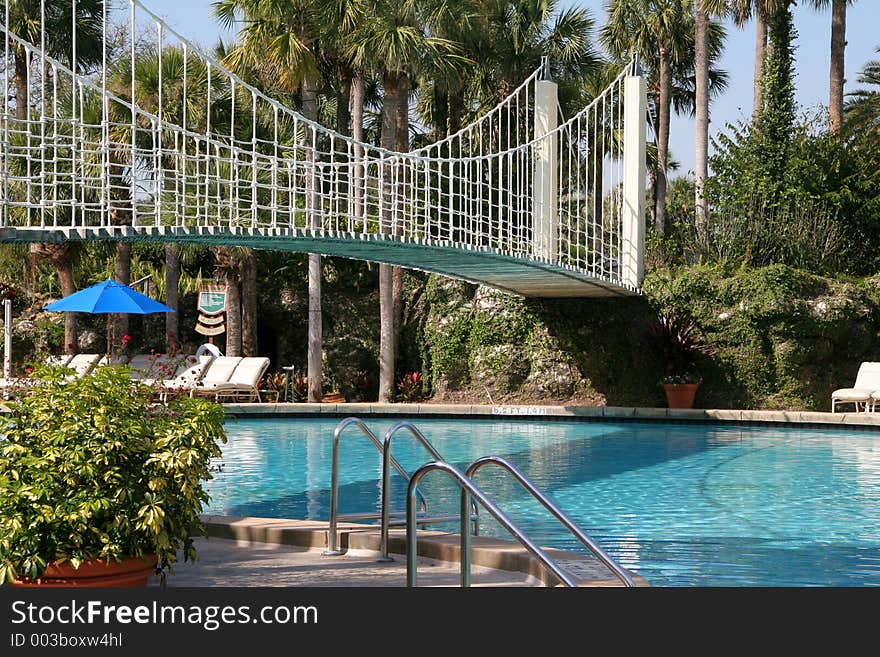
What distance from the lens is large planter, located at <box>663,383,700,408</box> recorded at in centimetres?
1956

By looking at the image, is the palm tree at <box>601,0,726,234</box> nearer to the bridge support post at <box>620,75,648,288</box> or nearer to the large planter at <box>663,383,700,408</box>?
the bridge support post at <box>620,75,648,288</box>

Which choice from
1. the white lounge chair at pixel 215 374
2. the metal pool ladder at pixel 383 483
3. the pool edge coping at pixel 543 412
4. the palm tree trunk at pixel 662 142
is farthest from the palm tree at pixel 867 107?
the metal pool ladder at pixel 383 483

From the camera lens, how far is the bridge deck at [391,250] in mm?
9547

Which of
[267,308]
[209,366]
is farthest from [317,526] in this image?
[267,308]

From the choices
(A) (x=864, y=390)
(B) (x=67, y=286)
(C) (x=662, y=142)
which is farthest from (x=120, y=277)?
(C) (x=662, y=142)

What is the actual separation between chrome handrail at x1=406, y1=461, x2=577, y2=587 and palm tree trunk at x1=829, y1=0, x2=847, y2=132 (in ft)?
80.1

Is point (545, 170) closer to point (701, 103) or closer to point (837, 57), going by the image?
point (701, 103)

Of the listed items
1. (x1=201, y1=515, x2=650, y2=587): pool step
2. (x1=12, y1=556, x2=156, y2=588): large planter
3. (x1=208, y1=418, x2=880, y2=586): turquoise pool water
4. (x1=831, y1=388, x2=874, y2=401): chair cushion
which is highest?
(x1=831, y1=388, x2=874, y2=401): chair cushion

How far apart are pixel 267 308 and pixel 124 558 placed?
18712 millimetres

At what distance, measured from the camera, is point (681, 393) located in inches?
771

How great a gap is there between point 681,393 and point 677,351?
2.53 ft

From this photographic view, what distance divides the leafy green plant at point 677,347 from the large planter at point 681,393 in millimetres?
171

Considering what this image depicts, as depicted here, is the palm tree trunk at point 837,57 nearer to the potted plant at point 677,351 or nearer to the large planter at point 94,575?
the potted plant at point 677,351

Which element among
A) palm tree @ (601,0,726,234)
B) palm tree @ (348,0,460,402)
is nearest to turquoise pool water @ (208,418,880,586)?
palm tree @ (348,0,460,402)
